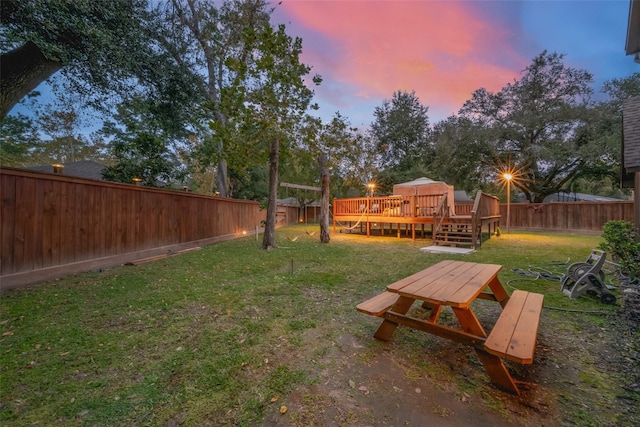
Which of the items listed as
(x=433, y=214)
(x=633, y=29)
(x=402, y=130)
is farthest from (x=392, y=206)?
(x=402, y=130)

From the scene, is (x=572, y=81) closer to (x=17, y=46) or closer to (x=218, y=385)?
(x=218, y=385)

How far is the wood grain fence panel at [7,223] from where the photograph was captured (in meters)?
3.71

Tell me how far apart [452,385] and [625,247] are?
5092mm

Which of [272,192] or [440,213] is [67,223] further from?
[440,213]

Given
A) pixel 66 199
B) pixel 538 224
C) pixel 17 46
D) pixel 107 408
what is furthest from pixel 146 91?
pixel 538 224

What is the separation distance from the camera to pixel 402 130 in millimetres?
23703

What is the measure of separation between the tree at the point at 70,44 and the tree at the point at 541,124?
1849 centimetres

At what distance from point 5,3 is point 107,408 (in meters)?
6.74

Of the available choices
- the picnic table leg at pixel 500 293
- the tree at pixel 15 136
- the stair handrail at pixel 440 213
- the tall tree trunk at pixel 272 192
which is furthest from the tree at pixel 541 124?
the tree at pixel 15 136

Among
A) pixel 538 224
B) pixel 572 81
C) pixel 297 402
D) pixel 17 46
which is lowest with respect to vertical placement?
pixel 297 402

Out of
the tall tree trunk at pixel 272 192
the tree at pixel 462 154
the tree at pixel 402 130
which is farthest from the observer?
the tree at pixel 402 130

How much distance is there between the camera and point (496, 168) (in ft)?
57.0

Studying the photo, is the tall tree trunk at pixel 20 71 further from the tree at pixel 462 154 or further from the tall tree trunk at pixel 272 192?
the tree at pixel 462 154

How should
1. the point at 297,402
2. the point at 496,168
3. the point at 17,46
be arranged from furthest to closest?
the point at 496,168, the point at 17,46, the point at 297,402
